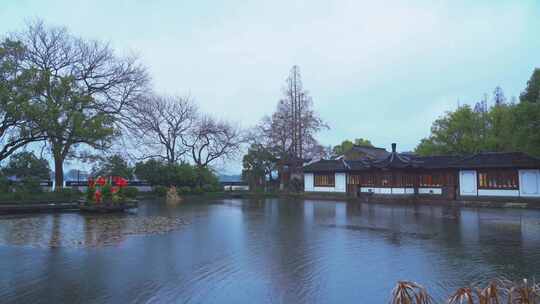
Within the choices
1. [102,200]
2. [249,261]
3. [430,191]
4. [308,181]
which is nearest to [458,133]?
[430,191]

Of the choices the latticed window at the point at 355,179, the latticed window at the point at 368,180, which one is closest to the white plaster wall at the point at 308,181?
the latticed window at the point at 355,179

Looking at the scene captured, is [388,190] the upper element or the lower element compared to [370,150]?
lower

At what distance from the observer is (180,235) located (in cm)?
1171

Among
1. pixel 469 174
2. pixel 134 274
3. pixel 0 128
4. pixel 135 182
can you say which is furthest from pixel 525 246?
pixel 135 182

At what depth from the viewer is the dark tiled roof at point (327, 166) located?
113 ft

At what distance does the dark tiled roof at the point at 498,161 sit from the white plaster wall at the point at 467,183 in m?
0.64

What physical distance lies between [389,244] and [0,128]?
18920 mm

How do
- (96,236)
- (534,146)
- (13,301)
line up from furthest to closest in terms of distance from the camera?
(534,146)
(96,236)
(13,301)

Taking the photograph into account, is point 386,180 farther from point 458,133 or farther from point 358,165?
point 458,133

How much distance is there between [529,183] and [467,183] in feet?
12.4

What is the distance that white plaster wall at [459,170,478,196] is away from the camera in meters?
26.5

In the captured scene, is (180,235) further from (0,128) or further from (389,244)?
(0,128)

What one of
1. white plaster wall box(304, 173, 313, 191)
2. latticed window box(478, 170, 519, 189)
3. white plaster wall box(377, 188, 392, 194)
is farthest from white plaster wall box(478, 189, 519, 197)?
white plaster wall box(304, 173, 313, 191)

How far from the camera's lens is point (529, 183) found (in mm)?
23828
